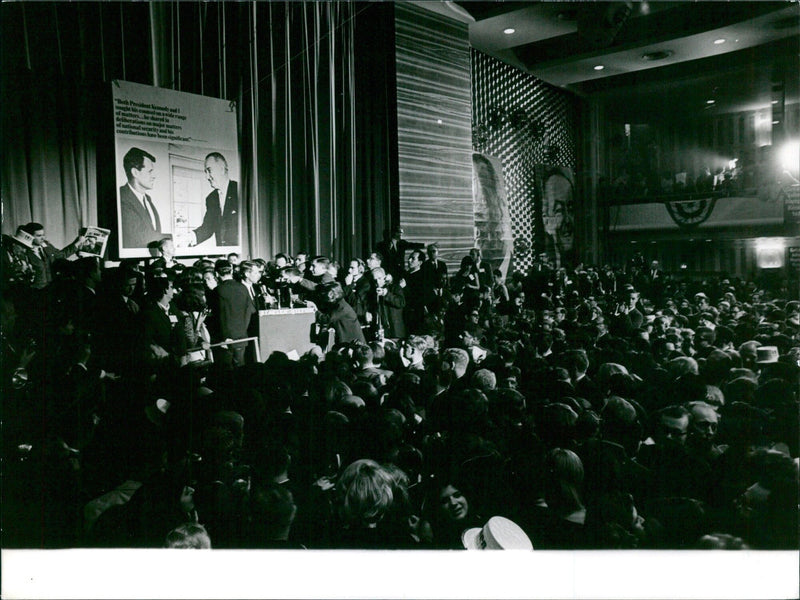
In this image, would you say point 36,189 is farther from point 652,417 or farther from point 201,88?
point 652,417

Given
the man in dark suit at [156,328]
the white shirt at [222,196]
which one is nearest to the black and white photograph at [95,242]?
the man in dark suit at [156,328]

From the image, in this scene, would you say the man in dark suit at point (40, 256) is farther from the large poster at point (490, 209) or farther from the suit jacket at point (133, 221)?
the large poster at point (490, 209)

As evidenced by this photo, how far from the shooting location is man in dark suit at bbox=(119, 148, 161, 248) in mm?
4672

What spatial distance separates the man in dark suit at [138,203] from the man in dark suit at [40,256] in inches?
31.6

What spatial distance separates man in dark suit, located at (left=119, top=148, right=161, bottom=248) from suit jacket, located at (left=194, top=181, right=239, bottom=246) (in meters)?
0.45

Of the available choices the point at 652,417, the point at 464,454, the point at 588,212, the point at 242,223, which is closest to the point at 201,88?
the point at 242,223

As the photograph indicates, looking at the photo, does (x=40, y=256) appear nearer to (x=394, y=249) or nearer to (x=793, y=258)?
(x=394, y=249)

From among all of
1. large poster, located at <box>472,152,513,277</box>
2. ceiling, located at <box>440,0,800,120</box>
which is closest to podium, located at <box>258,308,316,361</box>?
large poster, located at <box>472,152,513,277</box>

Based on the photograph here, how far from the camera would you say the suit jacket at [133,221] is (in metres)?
4.66

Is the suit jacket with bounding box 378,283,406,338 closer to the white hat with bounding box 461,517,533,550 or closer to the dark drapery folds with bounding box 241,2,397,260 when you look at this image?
the dark drapery folds with bounding box 241,2,397,260

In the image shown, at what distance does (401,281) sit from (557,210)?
58.3 inches

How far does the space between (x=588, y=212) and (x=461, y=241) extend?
6.60 ft

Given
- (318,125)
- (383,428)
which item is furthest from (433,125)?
(383,428)

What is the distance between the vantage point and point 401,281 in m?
5.56
